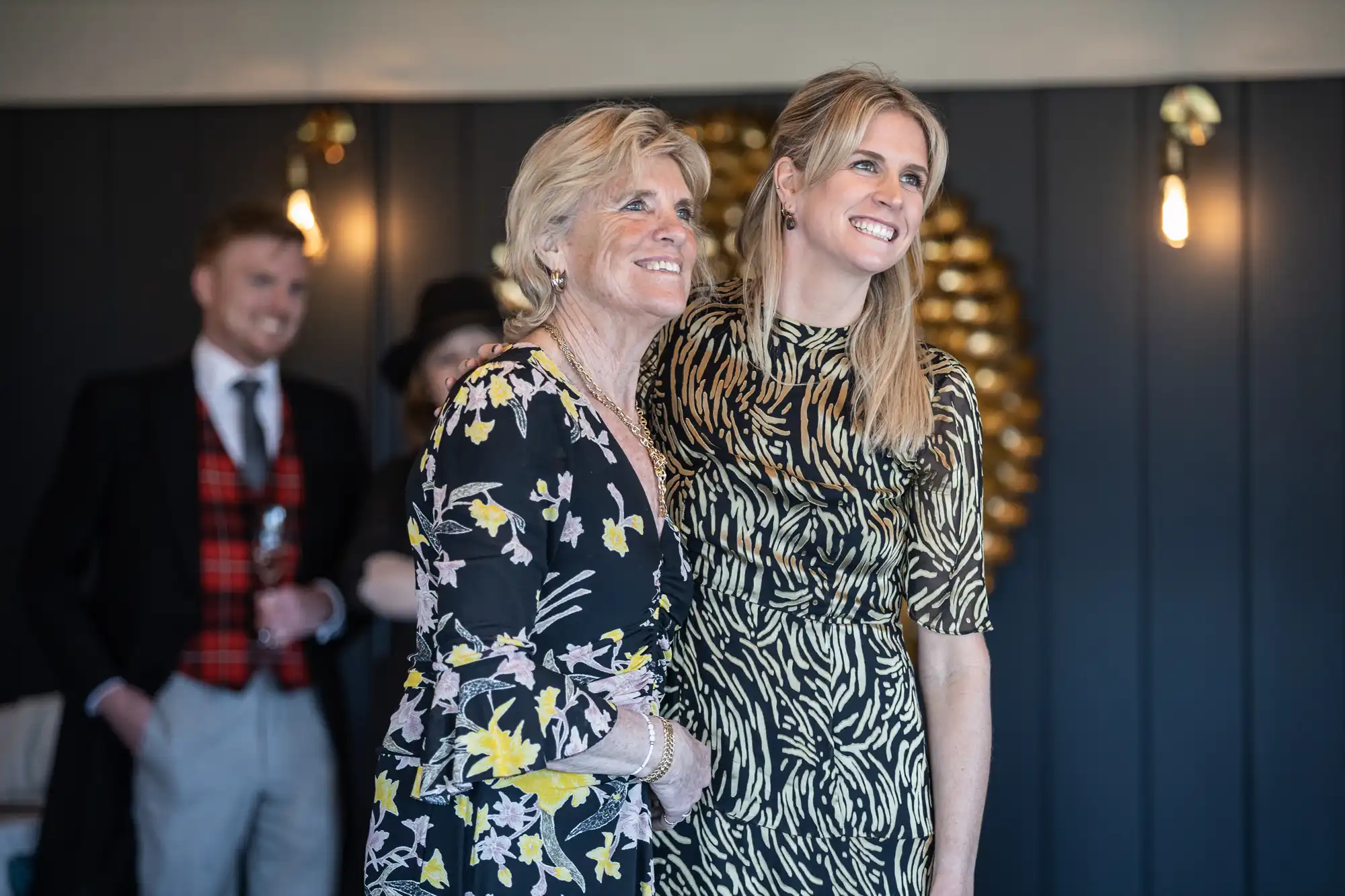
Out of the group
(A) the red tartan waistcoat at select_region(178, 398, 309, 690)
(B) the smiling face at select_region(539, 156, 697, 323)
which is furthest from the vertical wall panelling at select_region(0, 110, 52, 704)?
(B) the smiling face at select_region(539, 156, 697, 323)

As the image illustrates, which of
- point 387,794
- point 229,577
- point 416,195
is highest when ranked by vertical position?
point 416,195

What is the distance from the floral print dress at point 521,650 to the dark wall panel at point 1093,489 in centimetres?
268

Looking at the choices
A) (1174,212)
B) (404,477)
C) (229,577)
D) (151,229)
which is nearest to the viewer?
(404,477)

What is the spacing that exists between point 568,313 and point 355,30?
287cm

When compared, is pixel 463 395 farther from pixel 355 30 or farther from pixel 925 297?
pixel 355 30

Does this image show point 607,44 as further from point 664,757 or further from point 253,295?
point 664,757

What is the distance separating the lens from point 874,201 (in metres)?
1.97

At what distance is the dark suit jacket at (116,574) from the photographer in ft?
10.1

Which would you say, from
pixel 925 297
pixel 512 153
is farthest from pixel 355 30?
pixel 925 297

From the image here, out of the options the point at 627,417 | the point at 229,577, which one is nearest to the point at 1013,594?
the point at 229,577

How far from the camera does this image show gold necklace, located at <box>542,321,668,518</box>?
1752 mm

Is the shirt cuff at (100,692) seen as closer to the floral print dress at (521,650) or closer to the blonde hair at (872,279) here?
the floral print dress at (521,650)

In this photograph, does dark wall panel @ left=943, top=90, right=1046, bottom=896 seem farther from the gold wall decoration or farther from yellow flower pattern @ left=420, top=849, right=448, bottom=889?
yellow flower pattern @ left=420, top=849, right=448, bottom=889

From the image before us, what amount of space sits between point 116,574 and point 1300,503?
3.11 m
